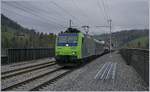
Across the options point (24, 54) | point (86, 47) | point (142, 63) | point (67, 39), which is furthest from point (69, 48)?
point (24, 54)

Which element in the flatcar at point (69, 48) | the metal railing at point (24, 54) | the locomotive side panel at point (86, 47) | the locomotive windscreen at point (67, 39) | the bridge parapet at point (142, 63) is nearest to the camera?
the bridge parapet at point (142, 63)

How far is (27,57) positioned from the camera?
94.1ft

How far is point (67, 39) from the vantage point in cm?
1989

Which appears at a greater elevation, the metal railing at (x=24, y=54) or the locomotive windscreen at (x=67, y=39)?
the locomotive windscreen at (x=67, y=39)

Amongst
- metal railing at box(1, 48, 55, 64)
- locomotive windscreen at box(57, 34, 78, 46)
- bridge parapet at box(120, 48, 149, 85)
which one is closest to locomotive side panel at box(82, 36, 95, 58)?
locomotive windscreen at box(57, 34, 78, 46)

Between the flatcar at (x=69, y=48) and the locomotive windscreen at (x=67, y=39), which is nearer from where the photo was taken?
the flatcar at (x=69, y=48)

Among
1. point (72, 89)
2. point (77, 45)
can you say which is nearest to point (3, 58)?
point (77, 45)

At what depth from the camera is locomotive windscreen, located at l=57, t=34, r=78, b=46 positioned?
19.7 meters

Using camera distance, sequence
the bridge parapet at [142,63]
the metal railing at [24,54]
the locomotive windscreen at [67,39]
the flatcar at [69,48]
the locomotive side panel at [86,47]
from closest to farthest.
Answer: the bridge parapet at [142,63] < the flatcar at [69,48] < the locomotive windscreen at [67,39] < the locomotive side panel at [86,47] < the metal railing at [24,54]

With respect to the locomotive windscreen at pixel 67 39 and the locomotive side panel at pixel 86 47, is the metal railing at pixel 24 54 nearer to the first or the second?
the locomotive windscreen at pixel 67 39

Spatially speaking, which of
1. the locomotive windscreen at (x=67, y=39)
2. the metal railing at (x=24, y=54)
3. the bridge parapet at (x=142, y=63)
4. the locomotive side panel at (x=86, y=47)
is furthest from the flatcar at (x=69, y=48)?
the metal railing at (x=24, y=54)

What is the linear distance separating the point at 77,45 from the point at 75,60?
3.88 ft

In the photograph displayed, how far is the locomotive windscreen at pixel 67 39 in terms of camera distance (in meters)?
19.7

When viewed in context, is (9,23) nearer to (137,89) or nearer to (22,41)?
(22,41)
